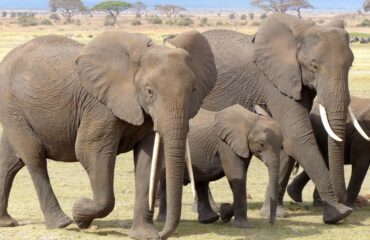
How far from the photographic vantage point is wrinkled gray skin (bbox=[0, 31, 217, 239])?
7422mm

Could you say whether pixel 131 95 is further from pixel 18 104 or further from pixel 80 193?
pixel 80 193

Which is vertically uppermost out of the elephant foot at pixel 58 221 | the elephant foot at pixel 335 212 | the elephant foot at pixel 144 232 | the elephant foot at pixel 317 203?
the elephant foot at pixel 144 232

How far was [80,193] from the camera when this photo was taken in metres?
11.4

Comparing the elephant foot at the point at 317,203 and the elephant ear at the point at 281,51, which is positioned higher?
the elephant ear at the point at 281,51

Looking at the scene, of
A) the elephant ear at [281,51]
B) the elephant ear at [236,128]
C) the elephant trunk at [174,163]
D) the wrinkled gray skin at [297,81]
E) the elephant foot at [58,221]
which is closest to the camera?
the elephant trunk at [174,163]

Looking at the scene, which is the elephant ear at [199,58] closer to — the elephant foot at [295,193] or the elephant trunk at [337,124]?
the elephant trunk at [337,124]

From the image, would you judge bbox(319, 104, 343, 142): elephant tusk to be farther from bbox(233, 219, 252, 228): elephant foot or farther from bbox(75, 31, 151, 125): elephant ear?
bbox(75, 31, 151, 125): elephant ear

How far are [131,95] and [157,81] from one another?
1.37ft

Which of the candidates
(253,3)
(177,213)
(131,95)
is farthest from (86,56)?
(253,3)

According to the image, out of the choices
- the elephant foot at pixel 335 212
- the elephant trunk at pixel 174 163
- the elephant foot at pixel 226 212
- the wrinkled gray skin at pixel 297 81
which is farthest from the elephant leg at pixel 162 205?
the elephant trunk at pixel 174 163

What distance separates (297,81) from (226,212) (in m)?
1.49

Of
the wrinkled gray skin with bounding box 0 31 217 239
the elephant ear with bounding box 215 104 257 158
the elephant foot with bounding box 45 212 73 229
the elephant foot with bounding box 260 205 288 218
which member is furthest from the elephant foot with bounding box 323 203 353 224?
the elephant foot with bounding box 45 212 73 229

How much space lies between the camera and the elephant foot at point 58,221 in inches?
342

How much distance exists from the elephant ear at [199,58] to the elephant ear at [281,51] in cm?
161
